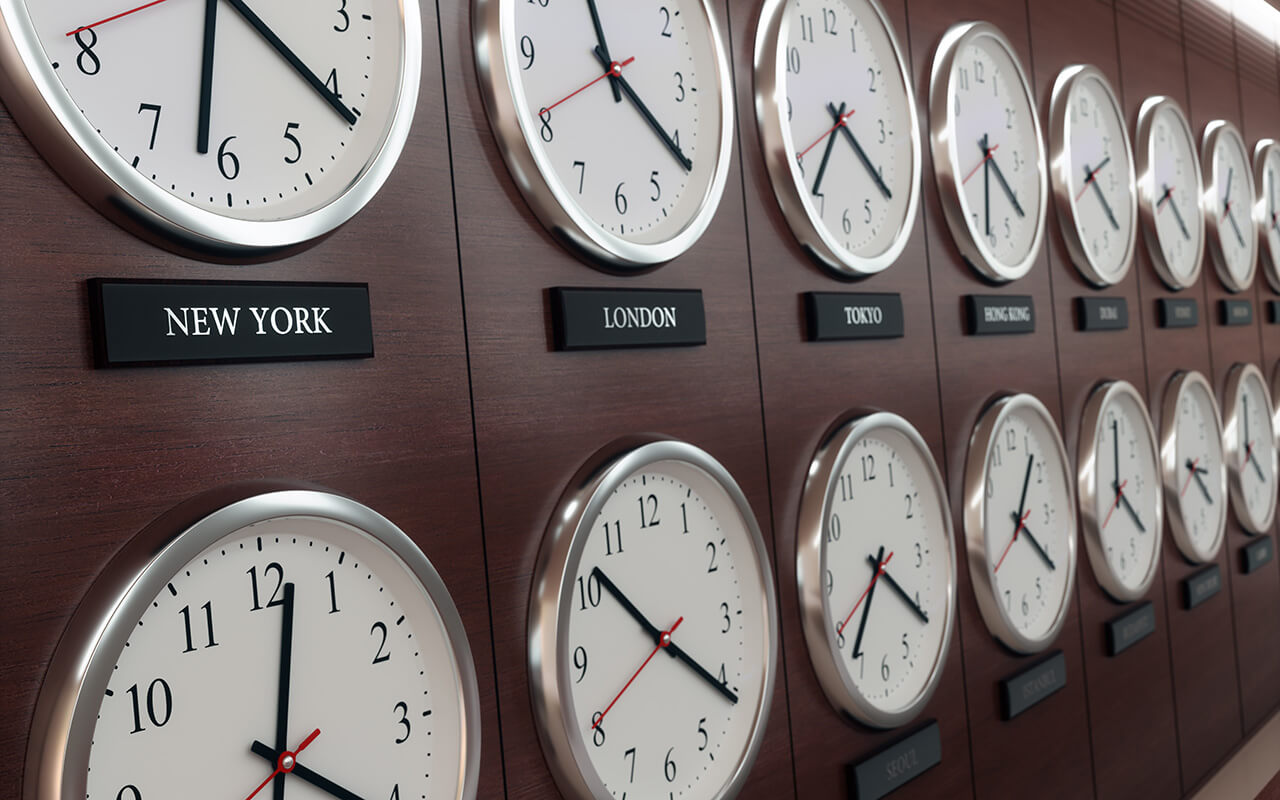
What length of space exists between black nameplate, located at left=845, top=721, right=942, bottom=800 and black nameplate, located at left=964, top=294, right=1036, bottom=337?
0.81 m

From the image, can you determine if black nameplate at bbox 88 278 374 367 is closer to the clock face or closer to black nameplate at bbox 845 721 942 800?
black nameplate at bbox 845 721 942 800

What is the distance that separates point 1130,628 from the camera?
2.60 meters

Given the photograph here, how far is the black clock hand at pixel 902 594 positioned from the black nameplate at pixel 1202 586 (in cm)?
141

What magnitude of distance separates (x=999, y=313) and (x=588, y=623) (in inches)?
51.3

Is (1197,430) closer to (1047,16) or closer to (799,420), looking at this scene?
(1047,16)

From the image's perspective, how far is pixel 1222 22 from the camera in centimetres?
351

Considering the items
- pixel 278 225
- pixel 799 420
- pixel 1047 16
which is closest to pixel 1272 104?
pixel 1047 16

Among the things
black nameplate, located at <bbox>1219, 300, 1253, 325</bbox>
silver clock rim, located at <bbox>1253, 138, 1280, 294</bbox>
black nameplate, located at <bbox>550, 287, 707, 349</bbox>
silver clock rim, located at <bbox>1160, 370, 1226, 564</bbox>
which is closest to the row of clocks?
black nameplate, located at <bbox>550, 287, 707, 349</bbox>

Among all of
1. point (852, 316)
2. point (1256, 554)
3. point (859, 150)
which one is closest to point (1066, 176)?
point (859, 150)

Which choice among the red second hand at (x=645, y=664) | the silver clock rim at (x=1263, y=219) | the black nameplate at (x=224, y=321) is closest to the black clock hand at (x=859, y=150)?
the red second hand at (x=645, y=664)

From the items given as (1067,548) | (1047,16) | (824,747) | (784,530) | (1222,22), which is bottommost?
(824,747)

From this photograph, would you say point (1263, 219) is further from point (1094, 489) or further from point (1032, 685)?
point (1032, 685)

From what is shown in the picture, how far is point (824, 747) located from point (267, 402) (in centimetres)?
111

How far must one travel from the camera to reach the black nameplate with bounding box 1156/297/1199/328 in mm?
2955
